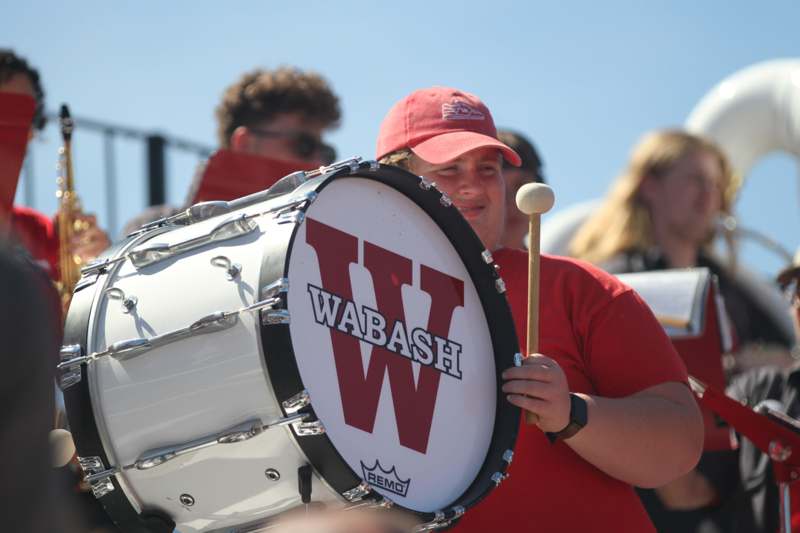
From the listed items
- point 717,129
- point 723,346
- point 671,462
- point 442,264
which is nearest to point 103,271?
point 442,264

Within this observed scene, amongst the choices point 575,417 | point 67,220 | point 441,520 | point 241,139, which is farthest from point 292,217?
point 241,139

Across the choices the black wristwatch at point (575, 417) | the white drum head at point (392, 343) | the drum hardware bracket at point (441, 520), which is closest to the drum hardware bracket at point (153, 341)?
the white drum head at point (392, 343)

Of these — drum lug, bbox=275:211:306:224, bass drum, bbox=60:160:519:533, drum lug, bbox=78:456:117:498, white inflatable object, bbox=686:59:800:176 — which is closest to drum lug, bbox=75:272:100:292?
bass drum, bbox=60:160:519:533

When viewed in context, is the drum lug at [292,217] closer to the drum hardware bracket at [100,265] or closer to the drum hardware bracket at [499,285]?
the drum hardware bracket at [100,265]

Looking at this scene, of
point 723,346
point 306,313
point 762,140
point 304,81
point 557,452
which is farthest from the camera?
point 762,140

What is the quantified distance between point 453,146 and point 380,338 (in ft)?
2.22

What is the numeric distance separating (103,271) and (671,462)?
4.17 feet

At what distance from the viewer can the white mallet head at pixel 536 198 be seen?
2.47 metres

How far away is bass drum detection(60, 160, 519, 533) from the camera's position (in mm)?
2125

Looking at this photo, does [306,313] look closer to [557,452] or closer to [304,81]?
[557,452]

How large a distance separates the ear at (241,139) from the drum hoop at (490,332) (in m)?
1.97

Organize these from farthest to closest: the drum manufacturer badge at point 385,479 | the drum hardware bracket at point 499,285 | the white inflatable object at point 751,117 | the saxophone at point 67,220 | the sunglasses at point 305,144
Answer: the white inflatable object at point 751,117 → the sunglasses at point 305,144 → the saxophone at point 67,220 → the drum hardware bracket at point 499,285 → the drum manufacturer badge at point 385,479

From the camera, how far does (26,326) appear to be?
42.5 inches

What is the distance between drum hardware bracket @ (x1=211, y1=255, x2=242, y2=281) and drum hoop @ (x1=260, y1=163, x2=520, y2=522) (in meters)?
0.07
